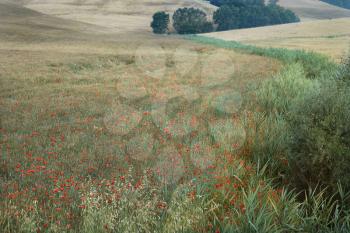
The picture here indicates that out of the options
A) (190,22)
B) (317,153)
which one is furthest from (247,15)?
(317,153)

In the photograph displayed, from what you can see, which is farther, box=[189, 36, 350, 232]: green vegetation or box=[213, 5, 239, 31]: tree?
box=[213, 5, 239, 31]: tree

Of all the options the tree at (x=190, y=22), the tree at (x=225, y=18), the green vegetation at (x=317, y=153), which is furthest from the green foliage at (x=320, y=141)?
the tree at (x=225, y=18)

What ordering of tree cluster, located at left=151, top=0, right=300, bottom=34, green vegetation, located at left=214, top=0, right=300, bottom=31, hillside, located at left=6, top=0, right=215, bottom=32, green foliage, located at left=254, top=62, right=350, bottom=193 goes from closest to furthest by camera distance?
1. green foliage, located at left=254, top=62, right=350, bottom=193
2. hillside, located at left=6, top=0, right=215, bottom=32
3. tree cluster, located at left=151, top=0, right=300, bottom=34
4. green vegetation, located at left=214, top=0, right=300, bottom=31

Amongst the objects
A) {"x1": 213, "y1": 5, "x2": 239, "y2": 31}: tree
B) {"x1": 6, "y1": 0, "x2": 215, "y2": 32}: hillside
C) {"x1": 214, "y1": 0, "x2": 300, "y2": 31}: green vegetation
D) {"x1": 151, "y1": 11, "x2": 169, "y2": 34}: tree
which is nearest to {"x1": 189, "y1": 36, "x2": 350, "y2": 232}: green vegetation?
{"x1": 6, "y1": 0, "x2": 215, "y2": 32}: hillside

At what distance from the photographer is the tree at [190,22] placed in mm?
98750

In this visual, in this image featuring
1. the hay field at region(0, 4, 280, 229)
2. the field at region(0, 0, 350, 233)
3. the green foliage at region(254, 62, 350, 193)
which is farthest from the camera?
the hay field at region(0, 4, 280, 229)

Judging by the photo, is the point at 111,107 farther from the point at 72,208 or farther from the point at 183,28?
the point at 183,28

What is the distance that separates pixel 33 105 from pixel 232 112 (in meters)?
6.69

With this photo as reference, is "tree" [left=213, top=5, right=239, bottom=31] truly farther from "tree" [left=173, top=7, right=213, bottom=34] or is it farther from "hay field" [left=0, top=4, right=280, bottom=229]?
"hay field" [left=0, top=4, right=280, bottom=229]

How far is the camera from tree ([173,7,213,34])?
9875 cm

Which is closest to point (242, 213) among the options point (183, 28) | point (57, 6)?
point (183, 28)

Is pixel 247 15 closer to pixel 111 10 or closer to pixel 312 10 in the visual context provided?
pixel 111 10

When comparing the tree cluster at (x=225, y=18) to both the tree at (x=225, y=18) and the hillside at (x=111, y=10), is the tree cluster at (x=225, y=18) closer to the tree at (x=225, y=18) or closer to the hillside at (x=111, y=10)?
the tree at (x=225, y=18)

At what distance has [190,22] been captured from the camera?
99500 mm
